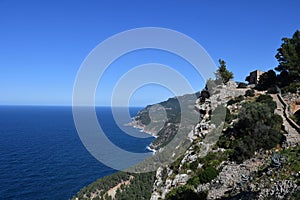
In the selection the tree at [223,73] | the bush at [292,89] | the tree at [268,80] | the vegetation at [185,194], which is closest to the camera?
the vegetation at [185,194]

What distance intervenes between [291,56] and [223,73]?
502 inches

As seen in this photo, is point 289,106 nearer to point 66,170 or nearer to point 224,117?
point 224,117

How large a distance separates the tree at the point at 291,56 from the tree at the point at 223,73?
9.33 metres

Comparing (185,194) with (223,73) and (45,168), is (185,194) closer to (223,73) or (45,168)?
(223,73)

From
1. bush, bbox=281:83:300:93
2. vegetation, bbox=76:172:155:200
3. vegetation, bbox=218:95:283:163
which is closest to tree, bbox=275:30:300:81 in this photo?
bush, bbox=281:83:300:93

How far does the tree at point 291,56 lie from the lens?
4122 cm

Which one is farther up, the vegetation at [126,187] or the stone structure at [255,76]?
the stone structure at [255,76]

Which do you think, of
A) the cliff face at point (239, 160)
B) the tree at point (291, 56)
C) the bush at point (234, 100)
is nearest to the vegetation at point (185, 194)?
the cliff face at point (239, 160)

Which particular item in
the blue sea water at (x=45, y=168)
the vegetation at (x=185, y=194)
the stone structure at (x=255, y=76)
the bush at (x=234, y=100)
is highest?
the stone structure at (x=255, y=76)

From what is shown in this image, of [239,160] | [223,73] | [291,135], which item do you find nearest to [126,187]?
[223,73]

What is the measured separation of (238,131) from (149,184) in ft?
214

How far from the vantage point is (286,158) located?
17.2 metres

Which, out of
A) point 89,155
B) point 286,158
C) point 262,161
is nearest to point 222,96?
→ point 262,161

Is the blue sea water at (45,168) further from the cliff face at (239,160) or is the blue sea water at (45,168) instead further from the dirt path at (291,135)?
the dirt path at (291,135)
